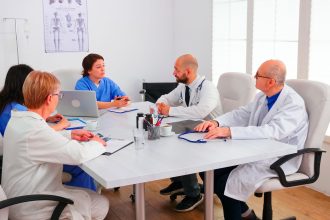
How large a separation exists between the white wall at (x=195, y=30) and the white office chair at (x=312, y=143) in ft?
7.89

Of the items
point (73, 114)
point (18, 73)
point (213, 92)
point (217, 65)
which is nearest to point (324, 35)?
point (213, 92)

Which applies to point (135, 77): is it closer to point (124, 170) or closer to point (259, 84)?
point (259, 84)

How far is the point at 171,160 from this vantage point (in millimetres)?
1895

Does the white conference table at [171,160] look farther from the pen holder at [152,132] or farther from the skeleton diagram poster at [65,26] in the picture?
the skeleton diagram poster at [65,26]

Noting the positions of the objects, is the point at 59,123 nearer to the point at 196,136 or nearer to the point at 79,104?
the point at 79,104

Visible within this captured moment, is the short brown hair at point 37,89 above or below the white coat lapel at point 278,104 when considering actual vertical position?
above

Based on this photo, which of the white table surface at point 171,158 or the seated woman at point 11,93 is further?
the seated woman at point 11,93

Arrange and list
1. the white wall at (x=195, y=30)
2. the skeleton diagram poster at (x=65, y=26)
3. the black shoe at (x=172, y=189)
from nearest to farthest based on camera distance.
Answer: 1. the black shoe at (x=172, y=189)
2. the skeleton diagram poster at (x=65, y=26)
3. the white wall at (x=195, y=30)

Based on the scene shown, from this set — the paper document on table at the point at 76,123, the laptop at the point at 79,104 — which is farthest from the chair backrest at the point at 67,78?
the paper document on table at the point at 76,123

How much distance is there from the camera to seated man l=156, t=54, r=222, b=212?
9.73 ft

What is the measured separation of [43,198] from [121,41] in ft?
11.5

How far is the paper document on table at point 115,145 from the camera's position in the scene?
82.1 inches

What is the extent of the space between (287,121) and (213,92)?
835 millimetres

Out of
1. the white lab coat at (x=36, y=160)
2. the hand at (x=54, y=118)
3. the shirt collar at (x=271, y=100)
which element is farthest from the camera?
the hand at (x=54, y=118)
